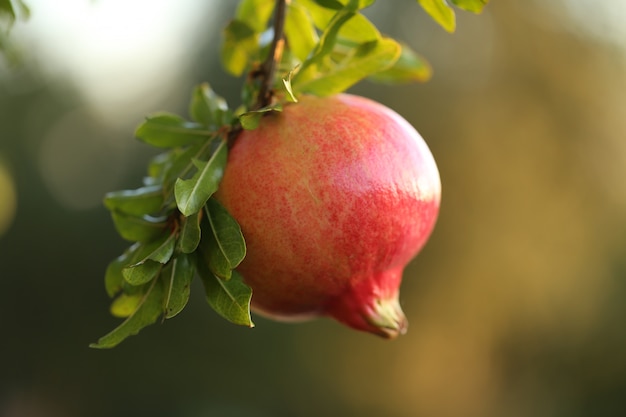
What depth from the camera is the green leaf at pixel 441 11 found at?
3.06 ft

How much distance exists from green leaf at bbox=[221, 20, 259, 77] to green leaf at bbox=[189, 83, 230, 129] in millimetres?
104

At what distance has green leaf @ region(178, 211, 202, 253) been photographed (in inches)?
33.4

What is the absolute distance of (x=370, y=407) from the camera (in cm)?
939

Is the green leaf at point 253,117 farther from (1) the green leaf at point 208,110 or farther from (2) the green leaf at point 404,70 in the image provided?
(2) the green leaf at point 404,70

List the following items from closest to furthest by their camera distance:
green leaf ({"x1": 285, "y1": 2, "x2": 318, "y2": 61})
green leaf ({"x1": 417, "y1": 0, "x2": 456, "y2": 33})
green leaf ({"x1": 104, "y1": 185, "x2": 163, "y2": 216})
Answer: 1. green leaf ({"x1": 417, "y1": 0, "x2": 456, "y2": 33})
2. green leaf ({"x1": 104, "y1": 185, "x2": 163, "y2": 216})
3. green leaf ({"x1": 285, "y1": 2, "x2": 318, "y2": 61})

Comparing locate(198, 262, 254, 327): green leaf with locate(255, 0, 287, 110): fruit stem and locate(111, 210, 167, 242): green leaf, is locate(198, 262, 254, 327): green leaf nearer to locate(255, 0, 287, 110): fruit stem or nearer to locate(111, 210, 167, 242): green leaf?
locate(111, 210, 167, 242): green leaf

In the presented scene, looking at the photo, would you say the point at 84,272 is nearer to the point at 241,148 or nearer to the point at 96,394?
the point at 96,394

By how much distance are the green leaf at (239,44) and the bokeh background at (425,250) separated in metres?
7.30

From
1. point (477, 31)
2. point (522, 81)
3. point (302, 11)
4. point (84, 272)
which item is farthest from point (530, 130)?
point (302, 11)

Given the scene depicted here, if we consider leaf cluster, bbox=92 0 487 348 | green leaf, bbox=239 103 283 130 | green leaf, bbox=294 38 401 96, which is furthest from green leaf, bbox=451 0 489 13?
green leaf, bbox=239 103 283 130

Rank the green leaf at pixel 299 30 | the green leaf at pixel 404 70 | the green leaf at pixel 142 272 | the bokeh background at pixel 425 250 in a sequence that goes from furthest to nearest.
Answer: the bokeh background at pixel 425 250, the green leaf at pixel 404 70, the green leaf at pixel 299 30, the green leaf at pixel 142 272

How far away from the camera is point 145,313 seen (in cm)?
91

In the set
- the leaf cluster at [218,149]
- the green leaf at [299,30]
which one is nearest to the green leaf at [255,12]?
the leaf cluster at [218,149]

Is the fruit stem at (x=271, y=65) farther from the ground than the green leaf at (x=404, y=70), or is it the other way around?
the fruit stem at (x=271, y=65)
